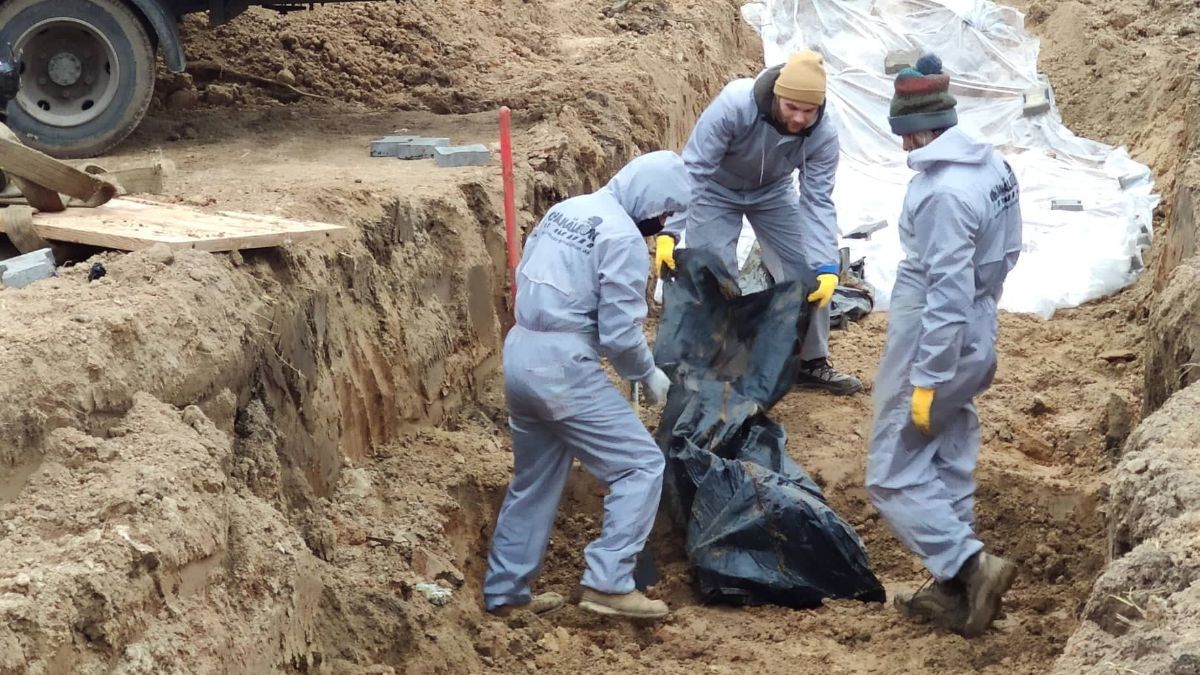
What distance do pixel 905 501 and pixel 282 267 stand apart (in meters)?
2.73

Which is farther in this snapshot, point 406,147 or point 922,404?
point 406,147

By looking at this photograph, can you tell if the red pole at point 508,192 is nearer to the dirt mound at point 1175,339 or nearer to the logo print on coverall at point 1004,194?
the logo print on coverall at point 1004,194

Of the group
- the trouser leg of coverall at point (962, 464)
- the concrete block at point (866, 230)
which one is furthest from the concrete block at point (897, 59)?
the trouser leg of coverall at point (962, 464)

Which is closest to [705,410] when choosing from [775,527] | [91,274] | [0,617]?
[775,527]

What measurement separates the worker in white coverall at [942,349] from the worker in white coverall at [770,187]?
1.22 metres

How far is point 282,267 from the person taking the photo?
18.4 ft

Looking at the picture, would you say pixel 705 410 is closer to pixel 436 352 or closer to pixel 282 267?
pixel 436 352

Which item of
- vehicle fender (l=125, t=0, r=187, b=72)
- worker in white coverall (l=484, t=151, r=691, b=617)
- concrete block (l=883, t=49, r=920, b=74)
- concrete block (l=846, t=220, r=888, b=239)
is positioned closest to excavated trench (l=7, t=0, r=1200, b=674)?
worker in white coverall (l=484, t=151, r=691, b=617)

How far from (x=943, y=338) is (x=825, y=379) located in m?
2.87

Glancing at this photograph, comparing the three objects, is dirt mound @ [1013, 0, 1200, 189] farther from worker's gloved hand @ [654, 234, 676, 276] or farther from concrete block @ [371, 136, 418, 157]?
concrete block @ [371, 136, 418, 157]

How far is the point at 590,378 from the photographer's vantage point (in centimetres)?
531

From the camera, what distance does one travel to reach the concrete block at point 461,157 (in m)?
7.93

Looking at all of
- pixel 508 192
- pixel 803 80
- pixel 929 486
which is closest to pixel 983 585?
pixel 929 486

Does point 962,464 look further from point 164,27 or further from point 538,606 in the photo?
point 164,27
